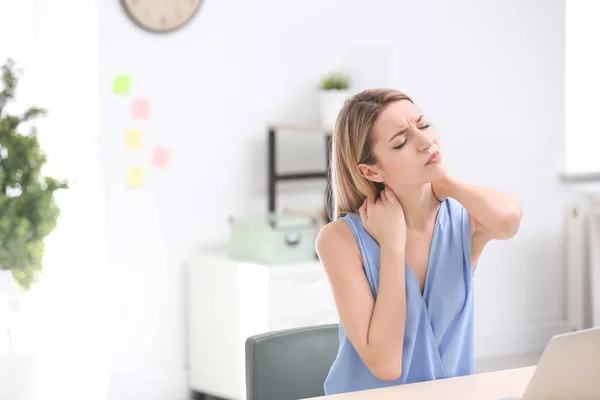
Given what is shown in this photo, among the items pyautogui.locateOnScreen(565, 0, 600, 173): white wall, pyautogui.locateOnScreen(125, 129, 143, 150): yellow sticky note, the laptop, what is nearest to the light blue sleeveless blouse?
the laptop

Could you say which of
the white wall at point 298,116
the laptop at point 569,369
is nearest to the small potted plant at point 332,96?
the white wall at point 298,116

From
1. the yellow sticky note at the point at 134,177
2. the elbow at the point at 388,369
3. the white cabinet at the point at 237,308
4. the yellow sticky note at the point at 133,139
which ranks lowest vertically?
the white cabinet at the point at 237,308

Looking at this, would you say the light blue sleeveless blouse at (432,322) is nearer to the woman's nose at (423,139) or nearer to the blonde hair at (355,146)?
the blonde hair at (355,146)

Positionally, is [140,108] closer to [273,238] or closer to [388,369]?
[273,238]

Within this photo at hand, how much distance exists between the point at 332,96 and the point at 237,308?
1046mm

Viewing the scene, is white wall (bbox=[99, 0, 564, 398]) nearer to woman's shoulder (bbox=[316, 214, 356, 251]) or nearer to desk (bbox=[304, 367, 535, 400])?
woman's shoulder (bbox=[316, 214, 356, 251])

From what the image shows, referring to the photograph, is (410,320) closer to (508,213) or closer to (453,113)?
(508,213)

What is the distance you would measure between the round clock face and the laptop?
289 centimetres

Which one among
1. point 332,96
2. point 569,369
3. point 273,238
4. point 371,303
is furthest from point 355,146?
point 332,96

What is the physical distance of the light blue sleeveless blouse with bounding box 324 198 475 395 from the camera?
1800 millimetres

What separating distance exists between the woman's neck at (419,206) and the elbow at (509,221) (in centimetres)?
13

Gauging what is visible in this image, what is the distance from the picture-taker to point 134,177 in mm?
3988

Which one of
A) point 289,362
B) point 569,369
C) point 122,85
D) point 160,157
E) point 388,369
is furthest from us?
point 160,157

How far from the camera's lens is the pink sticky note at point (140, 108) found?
396 centimetres
